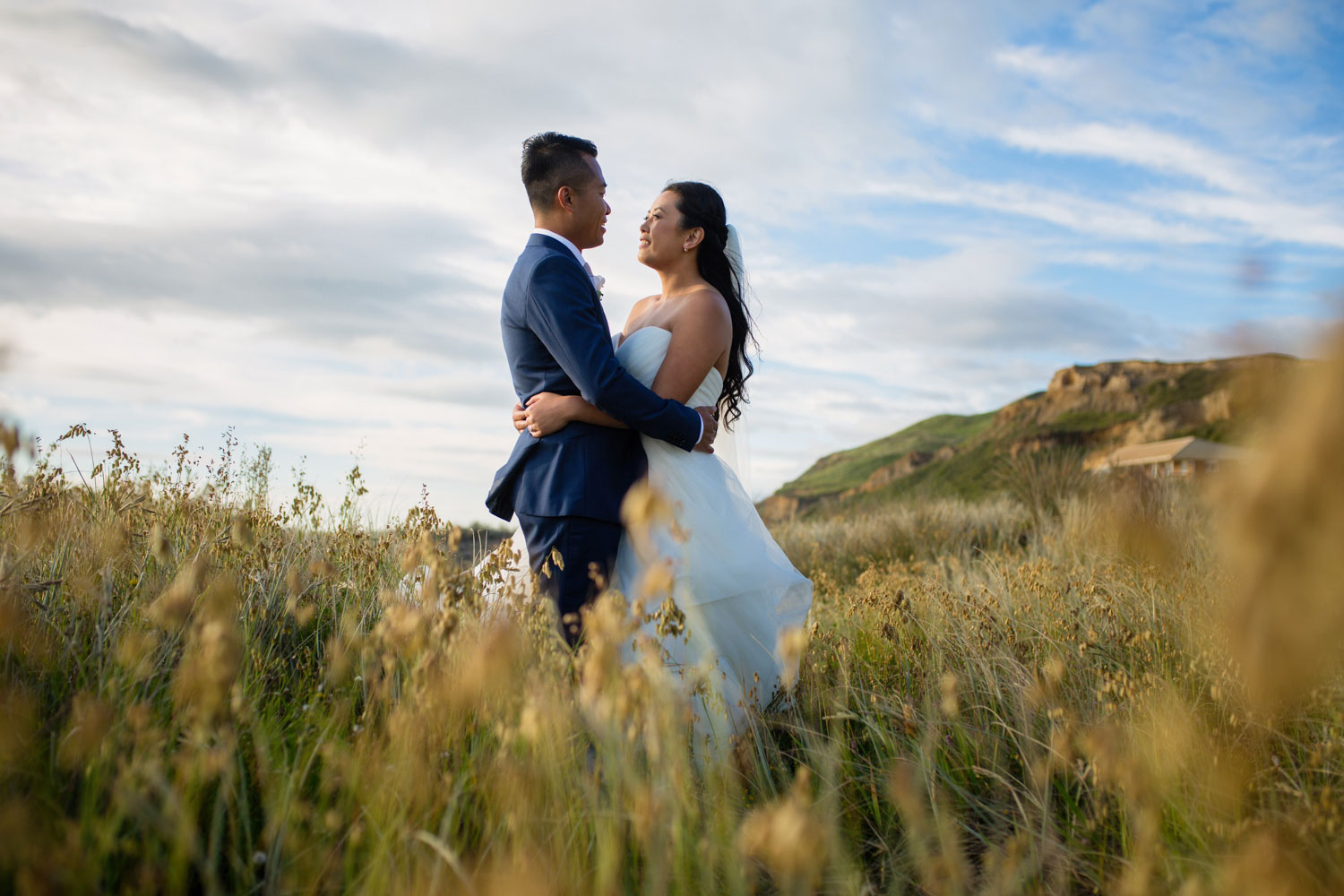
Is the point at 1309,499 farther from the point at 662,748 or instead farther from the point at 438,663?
the point at 438,663

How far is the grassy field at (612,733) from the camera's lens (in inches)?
56.3

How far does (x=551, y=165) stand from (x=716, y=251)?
1122 mm

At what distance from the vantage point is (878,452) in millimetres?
53781

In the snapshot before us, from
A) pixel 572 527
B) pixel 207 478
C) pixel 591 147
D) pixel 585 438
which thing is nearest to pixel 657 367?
pixel 585 438

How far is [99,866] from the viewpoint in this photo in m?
1.55

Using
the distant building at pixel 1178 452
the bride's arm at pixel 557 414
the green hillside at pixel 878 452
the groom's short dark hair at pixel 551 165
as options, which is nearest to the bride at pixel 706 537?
the bride's arm at pixel 557 414

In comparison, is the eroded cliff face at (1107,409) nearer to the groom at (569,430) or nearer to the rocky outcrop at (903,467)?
the rocky outcrop at (903,467)

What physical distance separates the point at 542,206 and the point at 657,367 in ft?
3.32

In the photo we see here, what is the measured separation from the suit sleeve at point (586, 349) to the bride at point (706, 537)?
16cm

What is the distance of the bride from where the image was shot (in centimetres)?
351

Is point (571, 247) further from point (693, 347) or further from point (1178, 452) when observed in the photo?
Answer: point (1178, 452)

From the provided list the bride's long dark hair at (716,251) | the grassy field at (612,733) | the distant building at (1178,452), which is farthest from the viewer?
the distant building at (1178,452)

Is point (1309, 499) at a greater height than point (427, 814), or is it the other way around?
point (1309, 499)

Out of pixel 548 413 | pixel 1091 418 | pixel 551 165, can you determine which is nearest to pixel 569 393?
pixel 548 413
